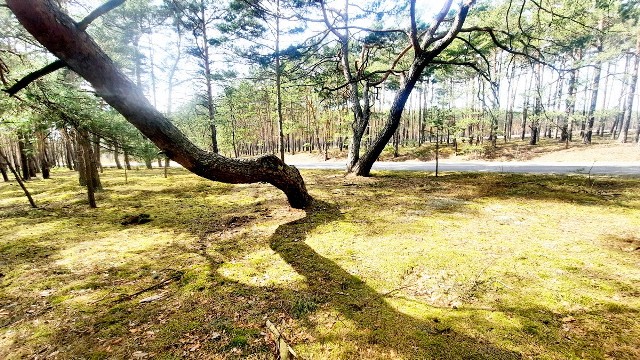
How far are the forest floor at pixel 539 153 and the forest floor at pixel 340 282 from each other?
45.1 ft

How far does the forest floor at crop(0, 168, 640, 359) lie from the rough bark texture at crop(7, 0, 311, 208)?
1251mm

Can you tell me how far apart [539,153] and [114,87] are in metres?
28.6

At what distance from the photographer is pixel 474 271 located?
124 inches

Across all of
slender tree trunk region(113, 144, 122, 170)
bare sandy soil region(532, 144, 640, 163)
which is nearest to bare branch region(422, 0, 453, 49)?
slender tree trunk region(113, 144, 122, 170)

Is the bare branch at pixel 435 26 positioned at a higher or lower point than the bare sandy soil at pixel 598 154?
higher

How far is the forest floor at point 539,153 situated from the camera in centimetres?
1710

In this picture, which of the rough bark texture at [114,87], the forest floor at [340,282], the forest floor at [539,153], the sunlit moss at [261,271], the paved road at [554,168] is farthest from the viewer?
the forest floor at [539,153]

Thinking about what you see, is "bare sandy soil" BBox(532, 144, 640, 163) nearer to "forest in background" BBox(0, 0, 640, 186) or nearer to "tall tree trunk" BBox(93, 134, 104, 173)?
"forest in background" BBox(0, 0, 640, 186)

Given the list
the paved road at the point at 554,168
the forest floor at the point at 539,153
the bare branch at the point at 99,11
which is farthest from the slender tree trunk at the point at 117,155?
the forest floor at the point at 539,153

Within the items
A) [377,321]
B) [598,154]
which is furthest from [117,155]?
[598,154]

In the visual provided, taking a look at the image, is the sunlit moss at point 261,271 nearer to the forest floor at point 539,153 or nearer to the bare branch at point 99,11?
the bare branch at point 99,11

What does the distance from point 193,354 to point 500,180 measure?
9.05m

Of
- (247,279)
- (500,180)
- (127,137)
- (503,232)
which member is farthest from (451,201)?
(127,137)

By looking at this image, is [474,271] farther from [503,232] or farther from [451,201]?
[451,201]
